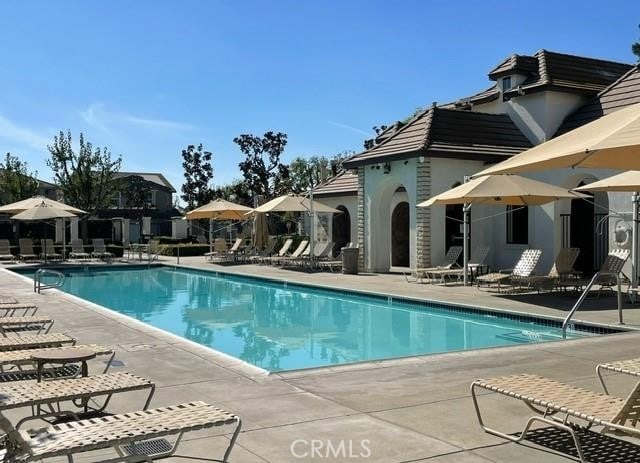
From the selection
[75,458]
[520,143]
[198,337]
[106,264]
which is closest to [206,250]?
[106,264]

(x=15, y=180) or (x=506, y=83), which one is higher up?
(x=506, y=83)

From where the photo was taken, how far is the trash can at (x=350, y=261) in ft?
71.6

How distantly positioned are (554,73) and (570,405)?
789 inches

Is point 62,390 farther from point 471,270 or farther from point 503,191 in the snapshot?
point 471,270

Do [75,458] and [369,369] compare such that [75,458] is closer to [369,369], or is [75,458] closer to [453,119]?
[369,369]

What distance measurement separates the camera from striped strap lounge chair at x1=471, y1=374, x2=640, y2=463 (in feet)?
13.2

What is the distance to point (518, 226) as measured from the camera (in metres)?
21.3

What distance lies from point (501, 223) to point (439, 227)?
7.80 ft

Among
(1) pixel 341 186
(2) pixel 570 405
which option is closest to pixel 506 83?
(1) pixel 341 186

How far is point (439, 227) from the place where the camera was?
67.7 feet

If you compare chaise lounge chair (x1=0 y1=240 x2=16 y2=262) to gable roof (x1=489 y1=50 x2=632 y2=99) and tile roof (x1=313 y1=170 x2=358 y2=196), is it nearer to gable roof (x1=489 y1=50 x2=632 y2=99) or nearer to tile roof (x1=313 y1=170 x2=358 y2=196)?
tile roof (x1=313 y1=170 x2=358 y2=196)

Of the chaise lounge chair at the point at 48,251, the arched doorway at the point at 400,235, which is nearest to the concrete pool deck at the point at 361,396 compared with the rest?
the arched doorway at the point at 400,235

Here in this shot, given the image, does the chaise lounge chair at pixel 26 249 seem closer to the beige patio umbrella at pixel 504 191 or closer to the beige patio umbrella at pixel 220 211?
the beige patio umbrella at pixel 220 211

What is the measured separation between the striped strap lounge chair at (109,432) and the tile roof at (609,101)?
18486mm
